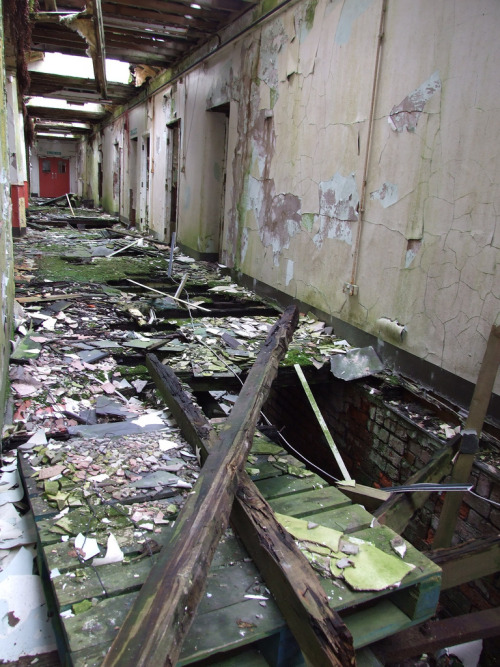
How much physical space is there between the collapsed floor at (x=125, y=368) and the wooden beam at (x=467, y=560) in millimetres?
917

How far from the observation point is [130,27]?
855 cm

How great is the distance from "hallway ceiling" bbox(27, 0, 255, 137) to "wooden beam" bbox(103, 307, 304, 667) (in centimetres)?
685

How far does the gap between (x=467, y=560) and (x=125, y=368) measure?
9.58ft

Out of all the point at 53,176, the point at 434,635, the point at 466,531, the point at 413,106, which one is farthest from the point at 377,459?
the point at 53,176

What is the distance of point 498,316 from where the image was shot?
3.39 metres

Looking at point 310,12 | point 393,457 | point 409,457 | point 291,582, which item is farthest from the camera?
point 310,12

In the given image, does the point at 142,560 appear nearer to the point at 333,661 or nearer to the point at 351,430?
the point at 333,661

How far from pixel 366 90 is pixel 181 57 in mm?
7168

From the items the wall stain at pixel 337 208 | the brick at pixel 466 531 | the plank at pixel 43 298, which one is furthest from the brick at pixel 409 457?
the plank at pixel 43 298

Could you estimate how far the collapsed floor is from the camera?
2662mm

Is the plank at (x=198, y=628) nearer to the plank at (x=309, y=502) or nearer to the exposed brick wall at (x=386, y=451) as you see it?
the plank at (x=309, y=502)

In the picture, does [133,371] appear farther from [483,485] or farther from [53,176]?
[53,176]

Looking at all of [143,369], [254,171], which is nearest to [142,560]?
[143,369]

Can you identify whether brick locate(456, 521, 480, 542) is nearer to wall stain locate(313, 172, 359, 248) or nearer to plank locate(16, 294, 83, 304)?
wall stain locate(313, 172, 359, 248)
